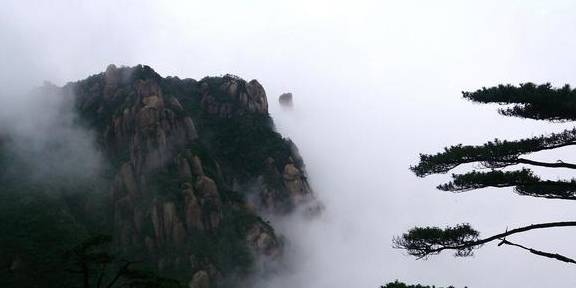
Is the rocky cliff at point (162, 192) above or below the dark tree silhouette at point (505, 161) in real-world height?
above

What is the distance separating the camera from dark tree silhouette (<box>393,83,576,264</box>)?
1659cm

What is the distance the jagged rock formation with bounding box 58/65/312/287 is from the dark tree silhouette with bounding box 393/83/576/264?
10090 cm

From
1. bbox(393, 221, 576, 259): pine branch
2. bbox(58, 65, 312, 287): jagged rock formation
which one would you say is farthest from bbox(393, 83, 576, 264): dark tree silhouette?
bbox(58, 65, 312, 287): jagged rock formation

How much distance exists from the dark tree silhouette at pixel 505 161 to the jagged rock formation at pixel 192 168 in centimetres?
10090

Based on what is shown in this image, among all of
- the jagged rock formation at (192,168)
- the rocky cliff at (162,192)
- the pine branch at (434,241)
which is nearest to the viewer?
the pine branch at (434,241)

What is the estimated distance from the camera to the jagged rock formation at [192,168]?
120m

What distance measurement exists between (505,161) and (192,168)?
11794cm

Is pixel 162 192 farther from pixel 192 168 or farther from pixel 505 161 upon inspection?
pixel 505 161

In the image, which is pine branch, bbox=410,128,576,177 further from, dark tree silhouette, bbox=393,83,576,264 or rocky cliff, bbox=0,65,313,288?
rocky cliff, bbox=0,65,313,288

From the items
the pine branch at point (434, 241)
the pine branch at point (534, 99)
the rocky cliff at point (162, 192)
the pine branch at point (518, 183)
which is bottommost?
the pine branch at point (434, 241)

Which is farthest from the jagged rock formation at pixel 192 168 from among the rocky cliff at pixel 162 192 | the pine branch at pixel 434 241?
the pine branch at pixel 434 241

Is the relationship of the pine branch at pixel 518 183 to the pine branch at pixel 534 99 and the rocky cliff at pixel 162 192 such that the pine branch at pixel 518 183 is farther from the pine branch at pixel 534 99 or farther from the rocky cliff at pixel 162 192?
the rocky cliff at pixel 162 192

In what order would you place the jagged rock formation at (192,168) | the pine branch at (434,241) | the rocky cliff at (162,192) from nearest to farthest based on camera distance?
the pine branch at (434,241) → the rocky cliff at (162,192) → the jagged rock formation at (192,168)

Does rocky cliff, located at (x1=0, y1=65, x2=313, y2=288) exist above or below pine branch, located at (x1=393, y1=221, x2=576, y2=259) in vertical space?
above
